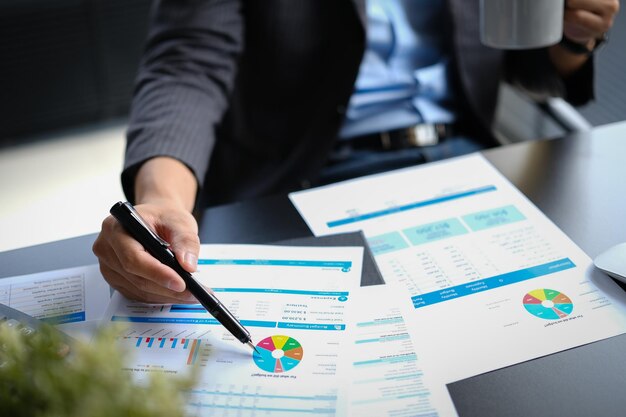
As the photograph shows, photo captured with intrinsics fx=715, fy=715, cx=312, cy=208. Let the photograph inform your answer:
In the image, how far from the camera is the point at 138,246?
698 millimetres

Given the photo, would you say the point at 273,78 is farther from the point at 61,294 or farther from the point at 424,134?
the point at 61,294

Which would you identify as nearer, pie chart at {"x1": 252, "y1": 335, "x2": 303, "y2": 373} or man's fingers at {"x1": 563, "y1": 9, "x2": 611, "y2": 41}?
pie chart at {"x1": 252, "y1": 335, "x2": 303, "y2": 373}

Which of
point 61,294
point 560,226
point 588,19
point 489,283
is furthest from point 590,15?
point 61,294

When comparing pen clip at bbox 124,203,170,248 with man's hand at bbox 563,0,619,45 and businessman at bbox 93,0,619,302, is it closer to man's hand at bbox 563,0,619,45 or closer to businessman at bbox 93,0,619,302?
businessman at bbox 93,0,619,302

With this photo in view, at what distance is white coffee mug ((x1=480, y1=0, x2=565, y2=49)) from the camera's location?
81 cm

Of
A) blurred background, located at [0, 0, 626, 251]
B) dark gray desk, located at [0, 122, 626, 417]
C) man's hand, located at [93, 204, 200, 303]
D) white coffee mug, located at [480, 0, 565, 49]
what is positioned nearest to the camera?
dark gray desk, located at [0, 122, 626, 417]

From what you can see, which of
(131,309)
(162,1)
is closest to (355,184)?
(131,309)

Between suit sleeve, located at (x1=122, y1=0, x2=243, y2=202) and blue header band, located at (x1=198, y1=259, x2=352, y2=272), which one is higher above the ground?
suit sleeve, located at (x1=122, y1=0, x2=243, y2=202)

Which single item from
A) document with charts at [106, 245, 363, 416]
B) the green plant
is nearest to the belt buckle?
document with charts at [106, 245, 363, 416]

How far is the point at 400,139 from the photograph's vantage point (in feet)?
4.09

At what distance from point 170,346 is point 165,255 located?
9 centimetres

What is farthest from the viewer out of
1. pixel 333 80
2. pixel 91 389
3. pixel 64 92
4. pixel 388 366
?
pixel 64 92

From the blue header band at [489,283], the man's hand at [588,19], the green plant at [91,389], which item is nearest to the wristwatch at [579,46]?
the man's hand at [588,19]

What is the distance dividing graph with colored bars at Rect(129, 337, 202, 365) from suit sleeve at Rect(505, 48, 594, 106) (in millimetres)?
798
